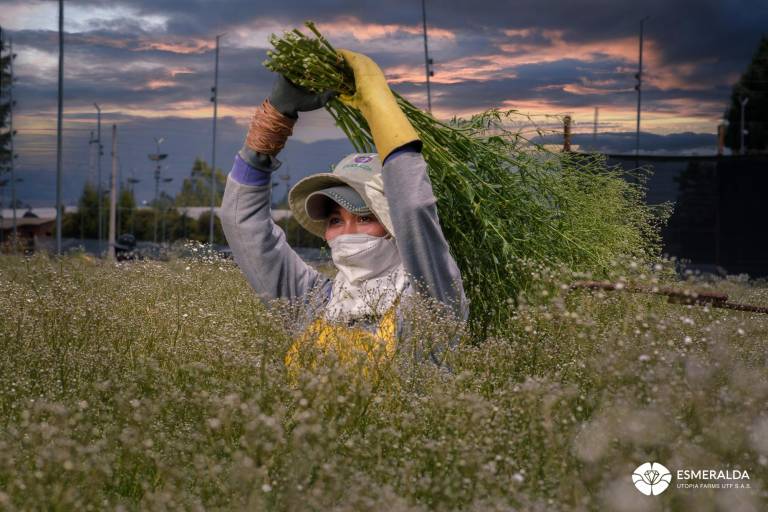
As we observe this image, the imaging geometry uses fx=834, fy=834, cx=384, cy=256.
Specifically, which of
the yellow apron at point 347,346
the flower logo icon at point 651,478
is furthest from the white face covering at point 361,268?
the flower logo icon at point 651,478

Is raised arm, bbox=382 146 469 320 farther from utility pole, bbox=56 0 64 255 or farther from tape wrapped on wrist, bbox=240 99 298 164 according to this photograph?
utility pole, bbox=56 0 64 255

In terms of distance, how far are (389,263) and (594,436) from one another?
73.2 inches

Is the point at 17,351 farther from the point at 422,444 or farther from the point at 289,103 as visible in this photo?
the point at 422,444

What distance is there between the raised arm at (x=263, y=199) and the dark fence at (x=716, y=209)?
47.6 ft

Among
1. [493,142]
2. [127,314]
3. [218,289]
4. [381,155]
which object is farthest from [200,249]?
[381,155]

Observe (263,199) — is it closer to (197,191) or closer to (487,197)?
(487,197)

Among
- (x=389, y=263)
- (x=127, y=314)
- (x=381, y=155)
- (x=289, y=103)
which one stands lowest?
(x=127, y=314)

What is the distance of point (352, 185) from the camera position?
4.25m

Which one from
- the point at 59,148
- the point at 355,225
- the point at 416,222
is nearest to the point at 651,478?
the point at 416,222

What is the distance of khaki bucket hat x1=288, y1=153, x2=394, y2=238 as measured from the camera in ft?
13.6

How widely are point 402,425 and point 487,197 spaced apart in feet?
7.38

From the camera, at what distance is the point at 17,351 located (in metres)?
3.92

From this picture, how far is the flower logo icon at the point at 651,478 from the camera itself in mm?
2434

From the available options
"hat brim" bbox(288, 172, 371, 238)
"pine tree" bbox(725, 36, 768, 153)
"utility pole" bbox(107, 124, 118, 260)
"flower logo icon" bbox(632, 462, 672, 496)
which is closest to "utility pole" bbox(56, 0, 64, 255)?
"utility pole" bbox(107, 124, 118, 260)
